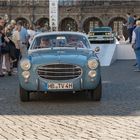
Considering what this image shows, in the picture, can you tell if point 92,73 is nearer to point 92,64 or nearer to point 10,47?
point 92,64

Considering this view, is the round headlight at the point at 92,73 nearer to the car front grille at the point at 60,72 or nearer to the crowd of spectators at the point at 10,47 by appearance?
the car front grille at the point at 60,72

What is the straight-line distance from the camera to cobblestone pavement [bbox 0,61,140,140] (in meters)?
7.78

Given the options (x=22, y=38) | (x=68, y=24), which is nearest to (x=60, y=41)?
(x=22, y=38)

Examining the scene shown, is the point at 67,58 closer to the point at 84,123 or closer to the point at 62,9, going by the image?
the point at 84,123

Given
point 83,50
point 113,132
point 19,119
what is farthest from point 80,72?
point 113,132

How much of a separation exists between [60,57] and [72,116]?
6.02 ft

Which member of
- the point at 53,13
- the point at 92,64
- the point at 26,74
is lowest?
the point at 26,74

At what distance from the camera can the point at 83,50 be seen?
11578mm

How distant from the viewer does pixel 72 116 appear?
30.4ft

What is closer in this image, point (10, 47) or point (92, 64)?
point (92, 64)

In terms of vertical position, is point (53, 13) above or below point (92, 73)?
above

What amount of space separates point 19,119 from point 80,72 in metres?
2.07

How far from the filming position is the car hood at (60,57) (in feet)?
34.9

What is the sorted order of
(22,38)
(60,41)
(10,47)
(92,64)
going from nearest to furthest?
1. (92,64)
2. (60,41)
3. (10,47)
4. (22,38)
